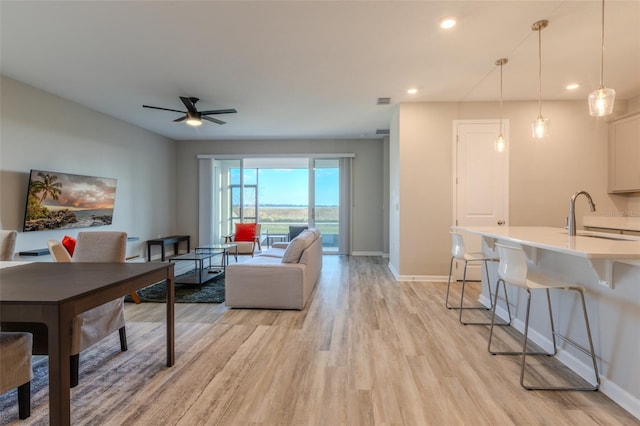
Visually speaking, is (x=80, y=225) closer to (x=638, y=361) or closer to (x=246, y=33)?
(x=246, y=33)

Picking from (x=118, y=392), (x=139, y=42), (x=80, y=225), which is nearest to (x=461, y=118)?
(x=139, y=42)

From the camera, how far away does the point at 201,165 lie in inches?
299

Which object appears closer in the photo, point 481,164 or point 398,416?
point 398,416

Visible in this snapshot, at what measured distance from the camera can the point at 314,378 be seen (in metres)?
2.09

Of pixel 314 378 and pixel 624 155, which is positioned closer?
pixel 314 378

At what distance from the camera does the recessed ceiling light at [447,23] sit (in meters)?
2.62

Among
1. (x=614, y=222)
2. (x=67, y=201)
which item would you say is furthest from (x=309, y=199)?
(x=614, y=222)

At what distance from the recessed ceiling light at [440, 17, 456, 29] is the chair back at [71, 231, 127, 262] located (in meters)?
3.34

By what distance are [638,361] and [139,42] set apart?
182 inches

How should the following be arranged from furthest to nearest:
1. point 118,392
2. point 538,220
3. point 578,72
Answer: point 538,220 → point 578,72 → point 118,392

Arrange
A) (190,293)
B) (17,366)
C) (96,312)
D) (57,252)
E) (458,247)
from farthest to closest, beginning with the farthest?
(190,293)
(458,247)
(57,252)
(96,312)
(17,366)

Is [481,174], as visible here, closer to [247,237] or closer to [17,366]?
[247,237]

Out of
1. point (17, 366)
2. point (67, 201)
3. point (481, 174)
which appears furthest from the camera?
point (481, 174)

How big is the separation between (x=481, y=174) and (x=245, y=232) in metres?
4.89
